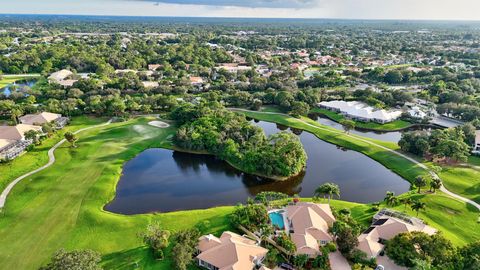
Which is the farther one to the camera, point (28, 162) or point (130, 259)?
point (28, 162)

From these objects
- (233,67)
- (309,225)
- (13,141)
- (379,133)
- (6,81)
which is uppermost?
(233,67)

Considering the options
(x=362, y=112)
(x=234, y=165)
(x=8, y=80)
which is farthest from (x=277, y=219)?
(x=8, y=80)

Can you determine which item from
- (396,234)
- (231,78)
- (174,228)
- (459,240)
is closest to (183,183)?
(174,228)

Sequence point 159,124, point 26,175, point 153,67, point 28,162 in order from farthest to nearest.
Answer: point 153,67, point 159,124, point 28,162, point 26,175

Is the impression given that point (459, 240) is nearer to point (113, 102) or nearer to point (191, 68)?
point (113, 102)

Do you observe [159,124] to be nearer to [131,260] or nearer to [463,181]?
[131,260]

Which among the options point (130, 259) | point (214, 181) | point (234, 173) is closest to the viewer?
point (130, 259)
